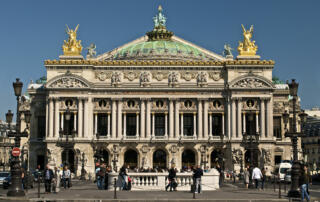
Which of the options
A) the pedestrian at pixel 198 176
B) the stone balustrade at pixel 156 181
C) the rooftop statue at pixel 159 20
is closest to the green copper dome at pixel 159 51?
the rooftop statue at pixel 159 20

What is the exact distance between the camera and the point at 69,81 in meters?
89.8

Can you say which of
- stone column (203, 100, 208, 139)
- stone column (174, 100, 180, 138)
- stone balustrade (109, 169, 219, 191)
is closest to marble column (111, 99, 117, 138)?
stone column (174, 100, 180, 138)

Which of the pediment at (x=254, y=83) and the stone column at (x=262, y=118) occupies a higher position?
the pediment at (x=254, y=83)

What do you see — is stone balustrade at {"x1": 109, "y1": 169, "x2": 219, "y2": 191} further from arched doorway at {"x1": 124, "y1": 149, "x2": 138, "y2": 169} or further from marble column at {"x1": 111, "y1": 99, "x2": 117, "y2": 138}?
arched doorway at {"x1": 124, "y1": 149, "x2": 138, "y2": 169}

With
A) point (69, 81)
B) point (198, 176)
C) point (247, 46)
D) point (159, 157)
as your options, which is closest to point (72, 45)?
point (69, 81)

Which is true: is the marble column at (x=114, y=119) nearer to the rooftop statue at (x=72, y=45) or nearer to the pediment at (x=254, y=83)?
the rooftop statue at (x=72, y=45)

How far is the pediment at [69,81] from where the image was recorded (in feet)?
294

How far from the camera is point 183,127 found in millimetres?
91750

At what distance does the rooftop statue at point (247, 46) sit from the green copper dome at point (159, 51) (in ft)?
50.6

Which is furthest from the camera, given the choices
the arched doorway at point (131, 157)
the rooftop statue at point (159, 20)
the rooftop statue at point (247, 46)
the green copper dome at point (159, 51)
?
the rooftop statue at point (159, 20)

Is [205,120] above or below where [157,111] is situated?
Result: below

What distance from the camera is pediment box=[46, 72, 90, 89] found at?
8956cm

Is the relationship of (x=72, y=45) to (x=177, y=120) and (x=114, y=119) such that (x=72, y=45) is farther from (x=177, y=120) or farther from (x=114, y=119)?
(x=177, y=120)

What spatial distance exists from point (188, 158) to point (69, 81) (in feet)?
73.7
